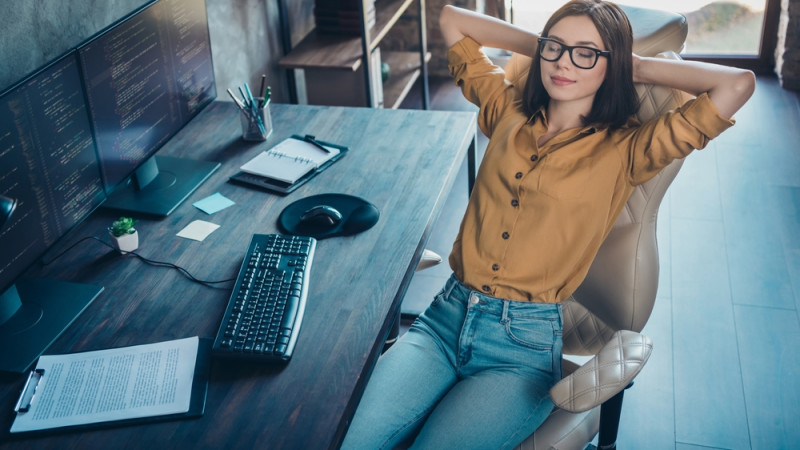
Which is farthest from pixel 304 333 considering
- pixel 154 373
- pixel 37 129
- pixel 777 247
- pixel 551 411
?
pixel 777 247

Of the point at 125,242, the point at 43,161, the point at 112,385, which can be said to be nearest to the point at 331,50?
the point at 125,242

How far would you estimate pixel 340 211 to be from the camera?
6.24ft

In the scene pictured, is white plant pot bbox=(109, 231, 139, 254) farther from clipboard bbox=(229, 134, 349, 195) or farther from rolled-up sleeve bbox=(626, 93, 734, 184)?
rolled-up sleeve bbox=(626, 93, 734, 184)

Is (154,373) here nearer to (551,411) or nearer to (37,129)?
(37,129)

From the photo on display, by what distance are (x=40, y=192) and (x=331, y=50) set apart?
1.84m

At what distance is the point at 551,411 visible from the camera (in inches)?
64.4

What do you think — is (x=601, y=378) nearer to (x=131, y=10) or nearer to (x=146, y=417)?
(x=146, y=417)

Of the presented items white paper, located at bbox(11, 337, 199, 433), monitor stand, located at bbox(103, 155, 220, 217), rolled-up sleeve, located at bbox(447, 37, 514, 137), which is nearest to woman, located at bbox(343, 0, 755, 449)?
rolled-up sleeve, located at bbox(447, 37, 514, 137)

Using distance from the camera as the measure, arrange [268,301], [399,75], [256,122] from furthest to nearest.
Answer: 1. [399,75]
2. [256,122]
3. [268,301]

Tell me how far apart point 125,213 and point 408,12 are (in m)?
2.96

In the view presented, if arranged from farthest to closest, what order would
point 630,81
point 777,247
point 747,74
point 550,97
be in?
point 777,247, point 550,97, point 630,81, point 747,74

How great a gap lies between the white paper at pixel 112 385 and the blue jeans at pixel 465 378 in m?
0.34

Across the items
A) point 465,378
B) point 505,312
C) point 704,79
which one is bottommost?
point 465,378

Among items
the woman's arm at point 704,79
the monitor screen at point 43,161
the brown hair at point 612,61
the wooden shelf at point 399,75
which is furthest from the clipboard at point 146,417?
the wooden shelf at point 399,75
